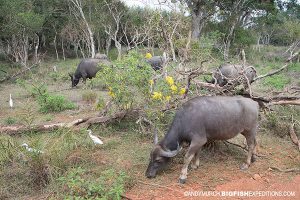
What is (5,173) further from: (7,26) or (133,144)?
(7,26)

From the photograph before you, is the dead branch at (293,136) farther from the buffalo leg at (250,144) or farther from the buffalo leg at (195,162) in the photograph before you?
the buffalo leg at (195,162)

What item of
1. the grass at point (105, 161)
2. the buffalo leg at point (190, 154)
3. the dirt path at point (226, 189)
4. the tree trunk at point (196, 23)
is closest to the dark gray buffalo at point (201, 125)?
the buffalo leg at point (190, 154)

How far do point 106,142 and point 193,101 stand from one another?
2317 millimetres

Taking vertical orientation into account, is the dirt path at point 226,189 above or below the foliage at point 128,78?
below

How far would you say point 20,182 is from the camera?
5477 mm

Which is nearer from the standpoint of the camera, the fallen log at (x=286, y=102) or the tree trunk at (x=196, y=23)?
the fallen log at (x=286, y=102)

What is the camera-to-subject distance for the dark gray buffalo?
5645 mm

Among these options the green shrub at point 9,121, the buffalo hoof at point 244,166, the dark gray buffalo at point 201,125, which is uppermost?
the dark gray buffalo at point 201,125

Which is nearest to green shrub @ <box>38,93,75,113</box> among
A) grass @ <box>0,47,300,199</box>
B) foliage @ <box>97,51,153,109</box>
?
grass @ <box>0,47,300,199</box>

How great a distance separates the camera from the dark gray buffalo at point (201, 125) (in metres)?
5.64

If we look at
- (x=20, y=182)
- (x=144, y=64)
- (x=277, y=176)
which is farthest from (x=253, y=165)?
(x=20, y=182)

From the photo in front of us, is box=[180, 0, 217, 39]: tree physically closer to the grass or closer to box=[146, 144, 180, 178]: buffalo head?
the grass

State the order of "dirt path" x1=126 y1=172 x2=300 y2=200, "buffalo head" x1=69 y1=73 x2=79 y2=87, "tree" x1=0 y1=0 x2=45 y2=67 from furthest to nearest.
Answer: "tree" x1=0 y1=0 x2=45 y2=67
"buffalo head" x1=69 y1=73 x2=79 y2=87
"dirt path" x1=126 y1=172 x2=300 y2=200

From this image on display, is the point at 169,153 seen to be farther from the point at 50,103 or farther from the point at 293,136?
the point at 50,103
